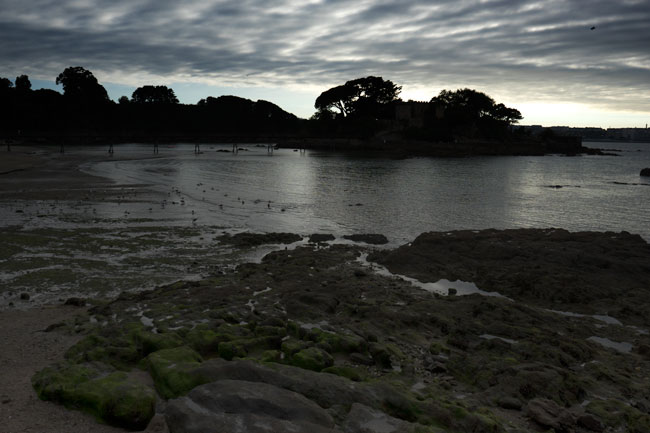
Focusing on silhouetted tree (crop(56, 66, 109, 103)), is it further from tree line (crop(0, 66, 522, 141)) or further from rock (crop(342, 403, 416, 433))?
rock (crop(342, 403, 416, 433))

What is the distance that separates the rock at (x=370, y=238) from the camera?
1983 centimetres

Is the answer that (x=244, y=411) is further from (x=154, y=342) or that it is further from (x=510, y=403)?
(x=510, y=403)

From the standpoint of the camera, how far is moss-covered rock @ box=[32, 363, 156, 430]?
6.06 m

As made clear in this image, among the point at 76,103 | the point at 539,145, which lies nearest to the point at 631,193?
the point at 539,145

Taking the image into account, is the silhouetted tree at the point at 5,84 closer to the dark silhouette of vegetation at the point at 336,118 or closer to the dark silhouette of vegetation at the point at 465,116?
the dark silhouette of vegetation at the point at 336,118

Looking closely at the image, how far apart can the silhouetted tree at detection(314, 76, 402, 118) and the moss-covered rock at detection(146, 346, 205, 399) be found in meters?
133

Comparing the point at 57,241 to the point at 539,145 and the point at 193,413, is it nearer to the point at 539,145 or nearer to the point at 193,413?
the point at 193,413

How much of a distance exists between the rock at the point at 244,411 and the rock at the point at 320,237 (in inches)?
524

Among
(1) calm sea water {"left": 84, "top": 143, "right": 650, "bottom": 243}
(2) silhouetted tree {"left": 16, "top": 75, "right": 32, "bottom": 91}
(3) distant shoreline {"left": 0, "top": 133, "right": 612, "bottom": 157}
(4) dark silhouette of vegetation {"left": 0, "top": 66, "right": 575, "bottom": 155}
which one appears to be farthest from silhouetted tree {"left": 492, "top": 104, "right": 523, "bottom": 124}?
(2) silhouetted tree {"left": 16, "top": 75, "right": 32, "bottom": 91}

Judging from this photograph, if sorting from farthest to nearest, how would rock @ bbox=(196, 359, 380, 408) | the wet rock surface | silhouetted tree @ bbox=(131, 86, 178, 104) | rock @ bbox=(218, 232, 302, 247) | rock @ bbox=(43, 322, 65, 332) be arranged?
1. silhouetted tree @ bbox=(131, 86, 178, 104)
2. rock @ bbox=(218, 232, 302, 247)
3. the wet rock surface
4. rock @ bbox=(43, 322, 65, 332)
5. rock @ bbox=(196, 359, 380, 408)

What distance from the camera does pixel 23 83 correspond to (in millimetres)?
123188

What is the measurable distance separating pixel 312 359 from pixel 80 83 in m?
166

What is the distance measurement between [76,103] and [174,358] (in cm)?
15244

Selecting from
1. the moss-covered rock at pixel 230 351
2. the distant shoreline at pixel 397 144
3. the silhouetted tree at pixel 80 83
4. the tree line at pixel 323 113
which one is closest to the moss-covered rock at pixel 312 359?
the moss-covered rock at pixel 230 351
